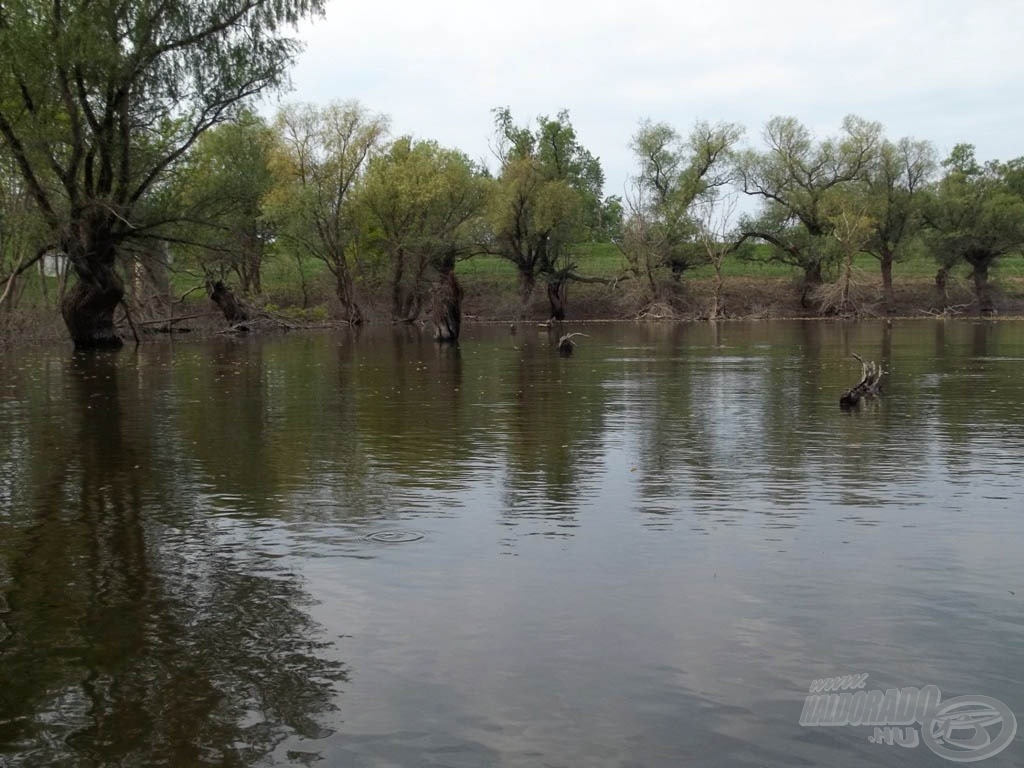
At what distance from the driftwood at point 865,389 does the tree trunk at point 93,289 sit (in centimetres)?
2960

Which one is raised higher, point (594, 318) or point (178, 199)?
point (178, 199)

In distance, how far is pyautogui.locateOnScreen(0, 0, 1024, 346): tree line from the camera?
36531mm

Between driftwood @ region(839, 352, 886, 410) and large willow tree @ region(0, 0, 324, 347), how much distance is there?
26.5 metres

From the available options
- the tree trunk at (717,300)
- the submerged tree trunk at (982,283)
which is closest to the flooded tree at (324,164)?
the tree trunk at (717,300)

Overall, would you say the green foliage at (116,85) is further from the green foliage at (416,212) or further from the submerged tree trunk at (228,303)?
the green foliage at (416,212)

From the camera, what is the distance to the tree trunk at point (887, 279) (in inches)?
3302

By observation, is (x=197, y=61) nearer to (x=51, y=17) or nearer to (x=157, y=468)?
(x=51, y=17)

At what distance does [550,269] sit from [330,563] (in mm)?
76256

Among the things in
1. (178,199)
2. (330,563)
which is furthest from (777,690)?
(178,199)

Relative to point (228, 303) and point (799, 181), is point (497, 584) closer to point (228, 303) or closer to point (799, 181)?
point (228, 303)

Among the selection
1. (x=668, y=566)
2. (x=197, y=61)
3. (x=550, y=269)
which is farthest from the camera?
(x=550, y=269)

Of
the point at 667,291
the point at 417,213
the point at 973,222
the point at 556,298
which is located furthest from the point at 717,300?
the point at 417,213

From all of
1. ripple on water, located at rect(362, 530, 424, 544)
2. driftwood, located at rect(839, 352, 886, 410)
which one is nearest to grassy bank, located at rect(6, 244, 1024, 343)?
driftwood, located at rect(839, 352, 886, 410)

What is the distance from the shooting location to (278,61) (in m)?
38.6
